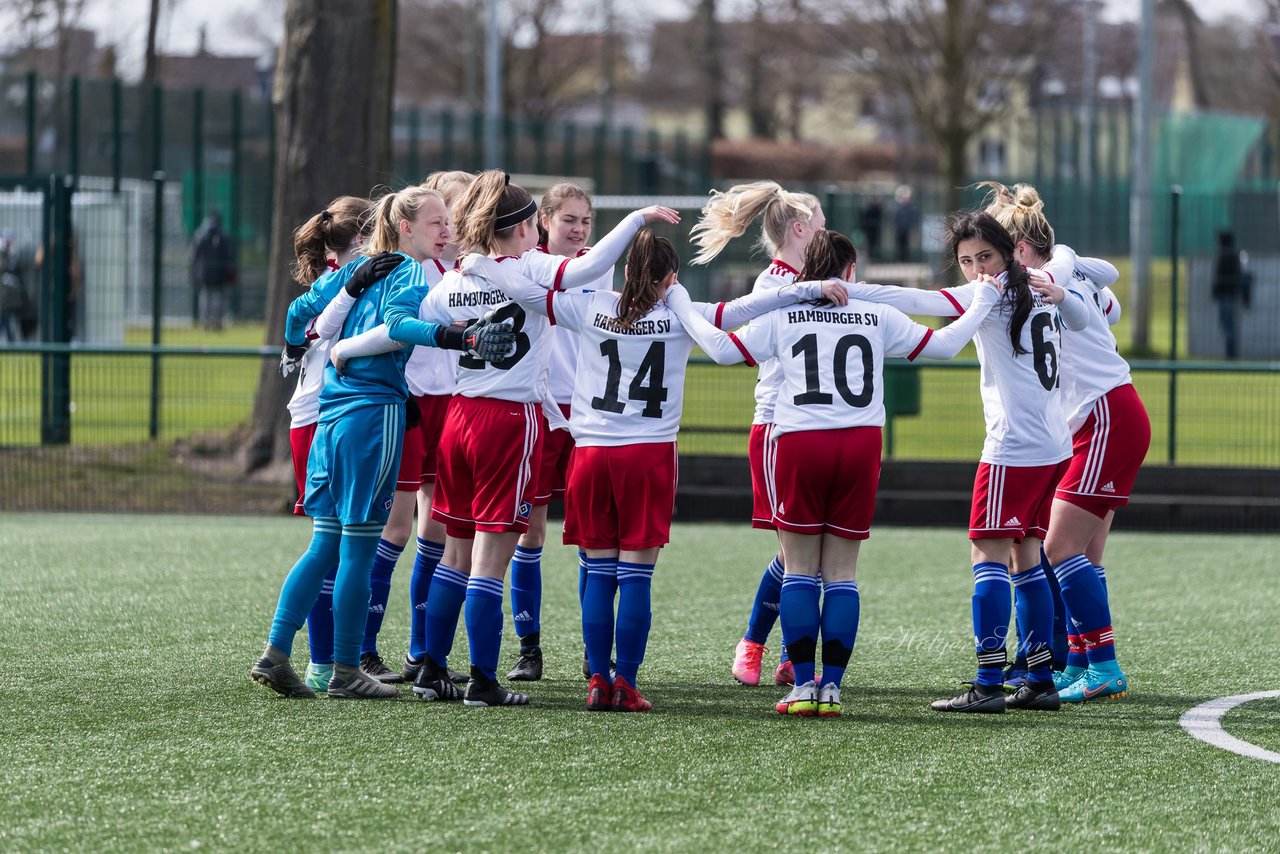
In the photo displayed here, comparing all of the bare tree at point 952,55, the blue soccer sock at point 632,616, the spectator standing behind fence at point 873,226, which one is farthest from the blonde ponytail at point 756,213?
the bare tree at point 952,55

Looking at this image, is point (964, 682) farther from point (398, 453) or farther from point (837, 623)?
point (398, 453)

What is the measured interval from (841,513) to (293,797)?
212cm

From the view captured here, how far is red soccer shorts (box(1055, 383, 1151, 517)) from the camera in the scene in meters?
6.03

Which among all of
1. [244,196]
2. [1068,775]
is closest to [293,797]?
[1068,775]

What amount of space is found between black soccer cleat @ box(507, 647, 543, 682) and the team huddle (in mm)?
388

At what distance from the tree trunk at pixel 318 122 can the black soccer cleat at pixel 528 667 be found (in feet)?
24.2

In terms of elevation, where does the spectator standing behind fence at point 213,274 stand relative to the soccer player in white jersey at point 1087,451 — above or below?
above

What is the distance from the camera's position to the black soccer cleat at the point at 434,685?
230 inches

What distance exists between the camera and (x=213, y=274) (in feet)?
63.0

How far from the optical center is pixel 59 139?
73.3 feet

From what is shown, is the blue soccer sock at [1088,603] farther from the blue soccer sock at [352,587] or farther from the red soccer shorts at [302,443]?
the red soccer shorts at [302,443]

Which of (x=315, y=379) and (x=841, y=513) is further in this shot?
(x=315, y=379)

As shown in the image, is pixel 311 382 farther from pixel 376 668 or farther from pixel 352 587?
pixel 376 668

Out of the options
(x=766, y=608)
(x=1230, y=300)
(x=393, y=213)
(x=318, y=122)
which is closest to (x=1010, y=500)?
(x=766, y=608)
